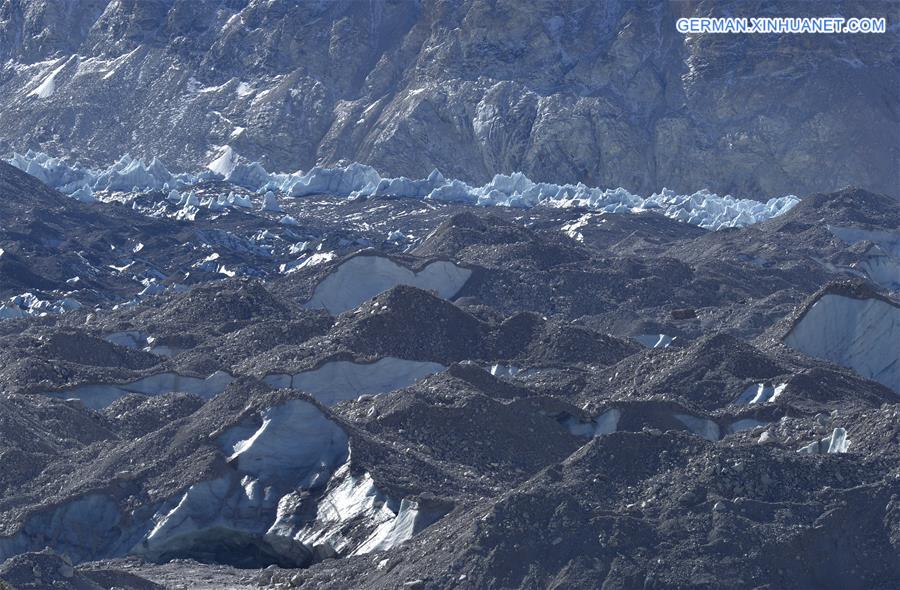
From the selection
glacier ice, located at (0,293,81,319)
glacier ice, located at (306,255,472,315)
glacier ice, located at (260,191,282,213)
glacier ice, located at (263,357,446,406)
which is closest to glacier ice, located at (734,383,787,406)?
glacier ice, located at (263,357,446,406)

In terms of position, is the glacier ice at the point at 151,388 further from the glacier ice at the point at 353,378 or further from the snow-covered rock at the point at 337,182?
the snow-covered rock at the point at 337,182

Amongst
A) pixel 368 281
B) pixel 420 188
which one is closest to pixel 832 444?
pixel 368 281

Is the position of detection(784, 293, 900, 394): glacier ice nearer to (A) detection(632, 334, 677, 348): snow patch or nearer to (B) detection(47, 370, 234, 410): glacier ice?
(A) detection(632, 334, 677, 348): snow patch

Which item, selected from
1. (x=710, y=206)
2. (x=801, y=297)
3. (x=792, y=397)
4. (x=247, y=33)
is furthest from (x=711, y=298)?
(x=247, y=33)

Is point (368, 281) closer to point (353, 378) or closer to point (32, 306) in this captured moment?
point (32, 306)

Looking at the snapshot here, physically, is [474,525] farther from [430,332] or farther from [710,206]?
[710,206]

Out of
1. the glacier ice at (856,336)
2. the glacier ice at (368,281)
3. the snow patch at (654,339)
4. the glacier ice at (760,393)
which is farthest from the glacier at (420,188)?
the glacier ice at (760,393)
